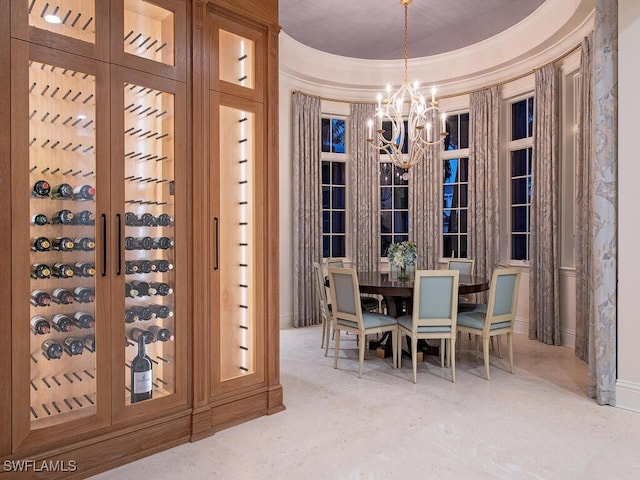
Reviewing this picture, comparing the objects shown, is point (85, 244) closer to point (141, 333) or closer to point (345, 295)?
point (141, 333)

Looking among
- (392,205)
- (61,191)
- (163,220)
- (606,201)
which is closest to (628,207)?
(606,201)

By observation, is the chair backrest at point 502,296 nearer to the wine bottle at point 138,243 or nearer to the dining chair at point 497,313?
the dining chair at point 497,313

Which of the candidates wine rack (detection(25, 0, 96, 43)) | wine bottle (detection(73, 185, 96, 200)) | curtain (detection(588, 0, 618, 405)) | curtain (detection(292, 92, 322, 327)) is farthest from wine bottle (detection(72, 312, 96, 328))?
curtain (detection(292, 92, 322, 327))

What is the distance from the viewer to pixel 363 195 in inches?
269

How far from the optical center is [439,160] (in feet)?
22.1

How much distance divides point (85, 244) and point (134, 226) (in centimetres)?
30

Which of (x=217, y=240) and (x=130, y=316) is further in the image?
(x=217, y=240)

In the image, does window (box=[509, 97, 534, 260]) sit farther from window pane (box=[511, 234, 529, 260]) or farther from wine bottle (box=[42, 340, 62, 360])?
wine bottle (box=[42, 340, 62, 360])

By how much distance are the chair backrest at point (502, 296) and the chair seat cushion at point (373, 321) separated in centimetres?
85

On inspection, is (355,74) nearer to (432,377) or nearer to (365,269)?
(365,269)

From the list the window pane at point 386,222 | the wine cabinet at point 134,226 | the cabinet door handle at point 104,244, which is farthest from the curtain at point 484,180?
the cabinet door handle at point 104,244

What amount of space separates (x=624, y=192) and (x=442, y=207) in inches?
136

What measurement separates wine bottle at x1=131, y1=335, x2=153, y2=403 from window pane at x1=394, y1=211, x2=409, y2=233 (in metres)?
4.94

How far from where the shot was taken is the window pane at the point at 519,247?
6.00m
